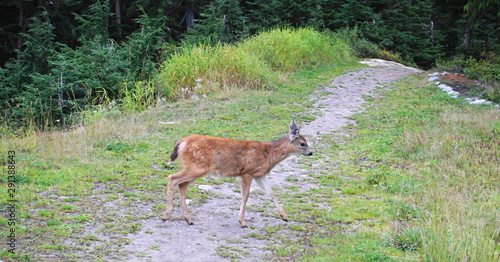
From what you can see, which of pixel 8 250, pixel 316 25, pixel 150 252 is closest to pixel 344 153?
pixel 150 252

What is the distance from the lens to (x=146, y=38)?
16.1 m

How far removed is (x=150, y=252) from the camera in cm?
549

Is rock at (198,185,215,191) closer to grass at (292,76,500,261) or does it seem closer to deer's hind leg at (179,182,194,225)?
deer's hind leg at (179,182,194,225)

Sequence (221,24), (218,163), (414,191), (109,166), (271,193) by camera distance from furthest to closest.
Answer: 1. (221,24)
2. (109,166)
3. (414,191)
4. (271,193)
5. (218,163)

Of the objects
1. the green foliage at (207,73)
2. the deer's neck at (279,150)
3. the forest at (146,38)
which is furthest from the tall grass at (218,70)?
the deer's neck at (279,150)

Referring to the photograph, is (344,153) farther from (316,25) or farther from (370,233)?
(316,25)

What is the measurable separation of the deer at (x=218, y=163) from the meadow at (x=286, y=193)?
528mm

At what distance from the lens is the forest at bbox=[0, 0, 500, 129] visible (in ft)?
49.2

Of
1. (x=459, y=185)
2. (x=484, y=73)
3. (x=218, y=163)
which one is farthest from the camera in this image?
(x=484, y=73)

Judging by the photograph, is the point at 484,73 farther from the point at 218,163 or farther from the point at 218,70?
the point at 218,163

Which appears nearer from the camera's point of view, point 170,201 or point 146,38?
point 170,201

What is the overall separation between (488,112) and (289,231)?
10495mm

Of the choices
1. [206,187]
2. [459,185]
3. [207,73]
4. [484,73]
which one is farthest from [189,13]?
[459,185]

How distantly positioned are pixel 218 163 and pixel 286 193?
1.90 meters
